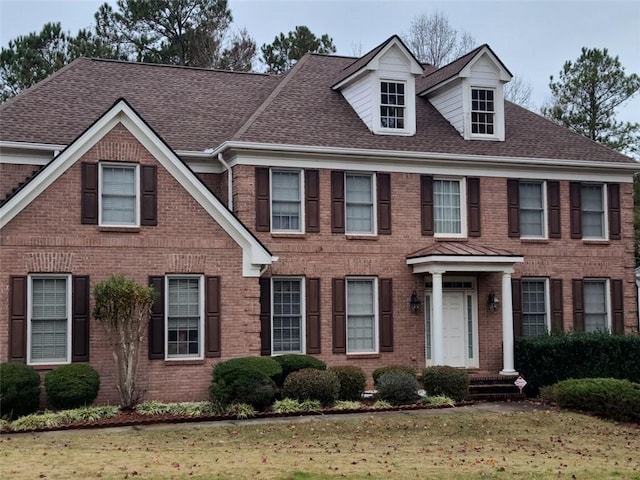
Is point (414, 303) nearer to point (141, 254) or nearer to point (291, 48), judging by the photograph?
point (141, 254)

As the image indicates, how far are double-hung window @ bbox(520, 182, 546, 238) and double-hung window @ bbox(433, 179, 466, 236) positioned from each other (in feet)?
6.19

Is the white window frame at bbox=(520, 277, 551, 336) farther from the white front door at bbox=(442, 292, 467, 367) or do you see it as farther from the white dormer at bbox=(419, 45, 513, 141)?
the white dormer at bbox=(419, 45, 513, 141)

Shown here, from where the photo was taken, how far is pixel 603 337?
2259cm

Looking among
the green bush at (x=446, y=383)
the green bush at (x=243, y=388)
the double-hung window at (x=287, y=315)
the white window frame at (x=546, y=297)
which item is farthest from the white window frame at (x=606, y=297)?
the green bush at (x=243, y=388)

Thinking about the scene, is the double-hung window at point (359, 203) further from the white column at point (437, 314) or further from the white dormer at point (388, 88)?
the white column at point (437, 314)

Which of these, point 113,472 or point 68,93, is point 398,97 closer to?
point 68,93

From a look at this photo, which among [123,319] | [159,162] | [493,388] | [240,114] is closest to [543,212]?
[493,388]

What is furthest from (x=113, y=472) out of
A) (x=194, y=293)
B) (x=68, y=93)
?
(x=68, y=93)

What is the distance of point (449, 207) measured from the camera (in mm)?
23719

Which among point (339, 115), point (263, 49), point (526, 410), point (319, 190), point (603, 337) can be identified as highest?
point (263, 49)

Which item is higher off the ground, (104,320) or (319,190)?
(319,190)

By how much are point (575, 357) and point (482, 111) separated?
7.21m

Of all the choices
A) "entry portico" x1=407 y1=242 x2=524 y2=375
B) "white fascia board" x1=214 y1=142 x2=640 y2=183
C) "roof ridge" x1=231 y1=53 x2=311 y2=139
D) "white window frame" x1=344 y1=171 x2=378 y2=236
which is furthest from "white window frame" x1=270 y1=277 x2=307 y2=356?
"roof ridge" x1=231 y1=53 x2=311 y2=139

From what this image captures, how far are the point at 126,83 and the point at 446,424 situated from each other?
1312 cm
